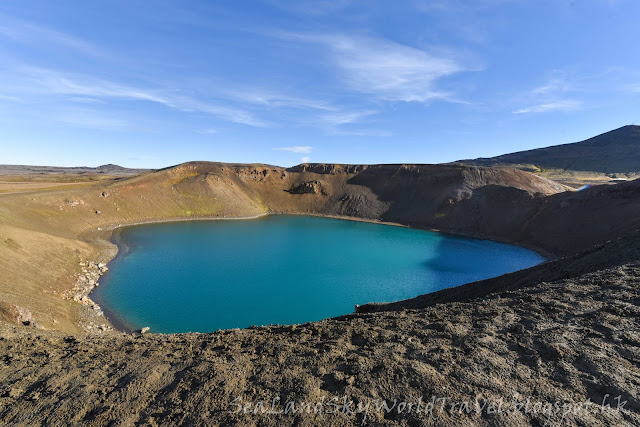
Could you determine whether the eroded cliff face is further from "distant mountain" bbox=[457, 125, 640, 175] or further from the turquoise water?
"distant mountain" bbox=[457, 125, 640, 175]

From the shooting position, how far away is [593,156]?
12206 centimetres

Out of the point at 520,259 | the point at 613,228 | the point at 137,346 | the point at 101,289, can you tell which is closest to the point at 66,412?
the point at 137,346

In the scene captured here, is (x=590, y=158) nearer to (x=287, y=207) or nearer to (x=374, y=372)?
(x=287, y=207)

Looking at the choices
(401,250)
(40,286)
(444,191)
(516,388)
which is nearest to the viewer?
(516,388)

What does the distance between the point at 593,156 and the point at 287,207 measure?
13532cm

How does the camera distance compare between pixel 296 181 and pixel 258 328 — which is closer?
pixel 258 328

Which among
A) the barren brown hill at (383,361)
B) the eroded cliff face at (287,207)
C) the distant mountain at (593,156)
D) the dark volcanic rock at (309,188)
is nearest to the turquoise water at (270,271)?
the eroded cliff face at (287,207)

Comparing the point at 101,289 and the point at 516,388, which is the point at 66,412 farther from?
the point at 101,289

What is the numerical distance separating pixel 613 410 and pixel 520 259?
42973 millimetres

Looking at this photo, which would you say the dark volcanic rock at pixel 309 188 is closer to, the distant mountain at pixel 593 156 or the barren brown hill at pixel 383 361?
the barren brown hill at pixel 383 361

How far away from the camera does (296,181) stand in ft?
299

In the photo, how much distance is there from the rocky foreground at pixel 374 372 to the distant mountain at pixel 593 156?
461ft

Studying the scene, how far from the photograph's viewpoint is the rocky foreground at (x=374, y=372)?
16.3 ft

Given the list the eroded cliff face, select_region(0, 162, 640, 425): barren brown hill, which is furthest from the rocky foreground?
the eroded cliff face
